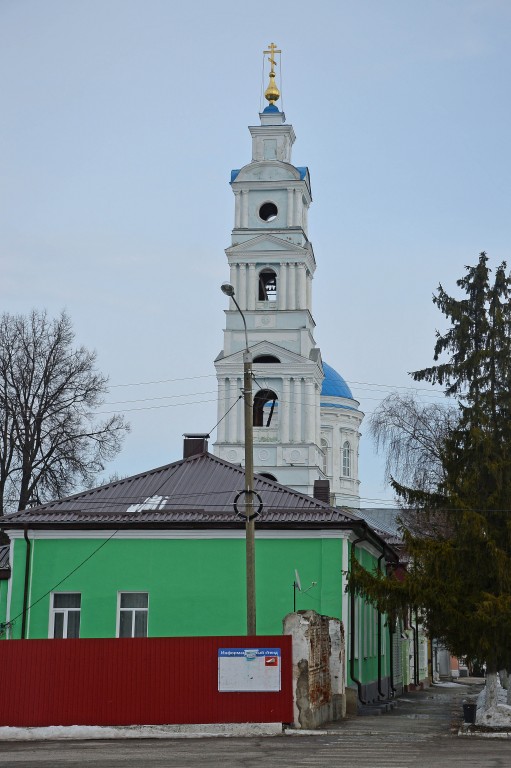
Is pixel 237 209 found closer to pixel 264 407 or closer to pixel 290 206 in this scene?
pixel 290 206

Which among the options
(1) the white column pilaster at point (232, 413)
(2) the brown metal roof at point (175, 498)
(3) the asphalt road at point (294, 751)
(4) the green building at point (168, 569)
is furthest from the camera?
(1) the white column pilaster at point (232, 413)

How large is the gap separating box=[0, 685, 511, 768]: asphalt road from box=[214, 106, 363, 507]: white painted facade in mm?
31472

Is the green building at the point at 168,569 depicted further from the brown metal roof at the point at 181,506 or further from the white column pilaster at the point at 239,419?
the white column pilaster at the point at 239,419

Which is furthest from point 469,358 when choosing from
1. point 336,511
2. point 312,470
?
point 312,470

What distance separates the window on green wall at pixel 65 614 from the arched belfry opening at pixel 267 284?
30133 millimetres

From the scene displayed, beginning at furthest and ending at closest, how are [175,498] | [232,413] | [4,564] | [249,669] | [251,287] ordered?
[251,287], [232,413], [4,564], [175,498], [249,669]

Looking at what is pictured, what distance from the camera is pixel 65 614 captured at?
2752cm

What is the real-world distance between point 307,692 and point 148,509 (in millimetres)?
8138

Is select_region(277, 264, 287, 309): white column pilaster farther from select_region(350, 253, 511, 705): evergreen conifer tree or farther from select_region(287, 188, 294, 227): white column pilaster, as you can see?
select_region(350, 253, 511, 705): evergreen conifer tree

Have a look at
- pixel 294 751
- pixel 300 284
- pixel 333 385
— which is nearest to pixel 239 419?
pixel 300 284

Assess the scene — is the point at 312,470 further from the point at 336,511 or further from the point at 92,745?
the point at 92,745

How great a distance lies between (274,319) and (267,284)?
2.43 m

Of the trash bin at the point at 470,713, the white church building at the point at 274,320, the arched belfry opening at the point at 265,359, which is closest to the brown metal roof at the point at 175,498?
the trash bin at the point at 470,713

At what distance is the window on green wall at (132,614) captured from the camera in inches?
1072
